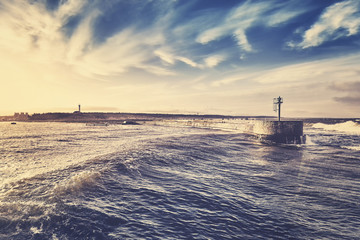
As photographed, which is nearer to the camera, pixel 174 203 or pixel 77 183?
pixel 174 203

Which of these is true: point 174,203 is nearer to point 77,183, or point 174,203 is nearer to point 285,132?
point 77,183

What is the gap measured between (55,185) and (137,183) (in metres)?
3.41

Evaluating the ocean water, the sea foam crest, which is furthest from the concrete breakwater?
the sea foam crest

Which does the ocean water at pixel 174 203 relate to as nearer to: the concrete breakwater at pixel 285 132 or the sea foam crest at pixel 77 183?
the sea foam crest at pixel 77 183

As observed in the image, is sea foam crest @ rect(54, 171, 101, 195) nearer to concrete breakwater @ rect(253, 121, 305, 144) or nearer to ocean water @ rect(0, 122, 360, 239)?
ocean water @ rect(0, 122, 360, 239)

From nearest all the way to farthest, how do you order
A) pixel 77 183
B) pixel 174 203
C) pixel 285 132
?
pixel 174 203
pixel 77 183
pixel 285 132

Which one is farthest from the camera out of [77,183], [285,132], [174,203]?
[285,132]

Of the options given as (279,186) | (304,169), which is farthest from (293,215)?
(304,169)

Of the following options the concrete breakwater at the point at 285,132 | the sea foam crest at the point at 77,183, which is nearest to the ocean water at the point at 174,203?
the sea foam crest at the point at 77,183

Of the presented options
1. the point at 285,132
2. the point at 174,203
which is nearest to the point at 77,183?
the point at 174,203

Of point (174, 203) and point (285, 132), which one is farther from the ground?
point (285, 132)

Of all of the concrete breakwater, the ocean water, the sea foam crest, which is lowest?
the ocean water

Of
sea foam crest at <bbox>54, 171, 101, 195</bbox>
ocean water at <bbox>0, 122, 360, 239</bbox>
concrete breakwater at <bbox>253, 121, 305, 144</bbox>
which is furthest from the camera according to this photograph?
concrete breakwater at <bbox>253, 121, 305, 144</bbox>

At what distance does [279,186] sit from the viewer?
28.5 ft
